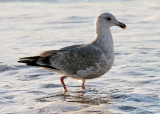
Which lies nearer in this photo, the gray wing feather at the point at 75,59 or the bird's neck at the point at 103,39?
the gray wing feather at the point at 75,59

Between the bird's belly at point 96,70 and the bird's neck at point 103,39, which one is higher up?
the bird's neck at point 103,39

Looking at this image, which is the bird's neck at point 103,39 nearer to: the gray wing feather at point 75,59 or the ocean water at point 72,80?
the gray wing feather at point 75,59

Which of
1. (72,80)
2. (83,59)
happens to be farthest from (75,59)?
(72,80)

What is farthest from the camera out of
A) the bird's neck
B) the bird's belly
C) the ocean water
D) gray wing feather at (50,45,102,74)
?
the bird's neck

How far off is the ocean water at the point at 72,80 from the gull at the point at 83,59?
0.36 metres

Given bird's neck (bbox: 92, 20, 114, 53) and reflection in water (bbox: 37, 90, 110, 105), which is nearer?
reflection in water (bbox: 37, 90, 110, 105)

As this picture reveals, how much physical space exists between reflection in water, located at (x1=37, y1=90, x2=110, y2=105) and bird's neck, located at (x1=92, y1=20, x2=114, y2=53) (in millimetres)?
780

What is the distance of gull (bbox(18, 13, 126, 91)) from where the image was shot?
7.86 meters

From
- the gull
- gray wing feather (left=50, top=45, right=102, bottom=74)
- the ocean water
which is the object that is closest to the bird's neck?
the gull

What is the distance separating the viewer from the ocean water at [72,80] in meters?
7.11

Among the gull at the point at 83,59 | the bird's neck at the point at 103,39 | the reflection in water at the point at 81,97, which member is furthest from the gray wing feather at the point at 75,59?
the reflection in water at the point at 81,97

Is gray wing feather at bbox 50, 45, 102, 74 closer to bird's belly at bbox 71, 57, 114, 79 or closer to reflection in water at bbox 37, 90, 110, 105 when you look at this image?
bird's belly at bbox 71, 57, 114, 79

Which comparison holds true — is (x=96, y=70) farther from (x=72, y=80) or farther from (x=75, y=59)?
(x=72, y=80)

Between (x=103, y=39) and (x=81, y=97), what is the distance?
45.6 inches
